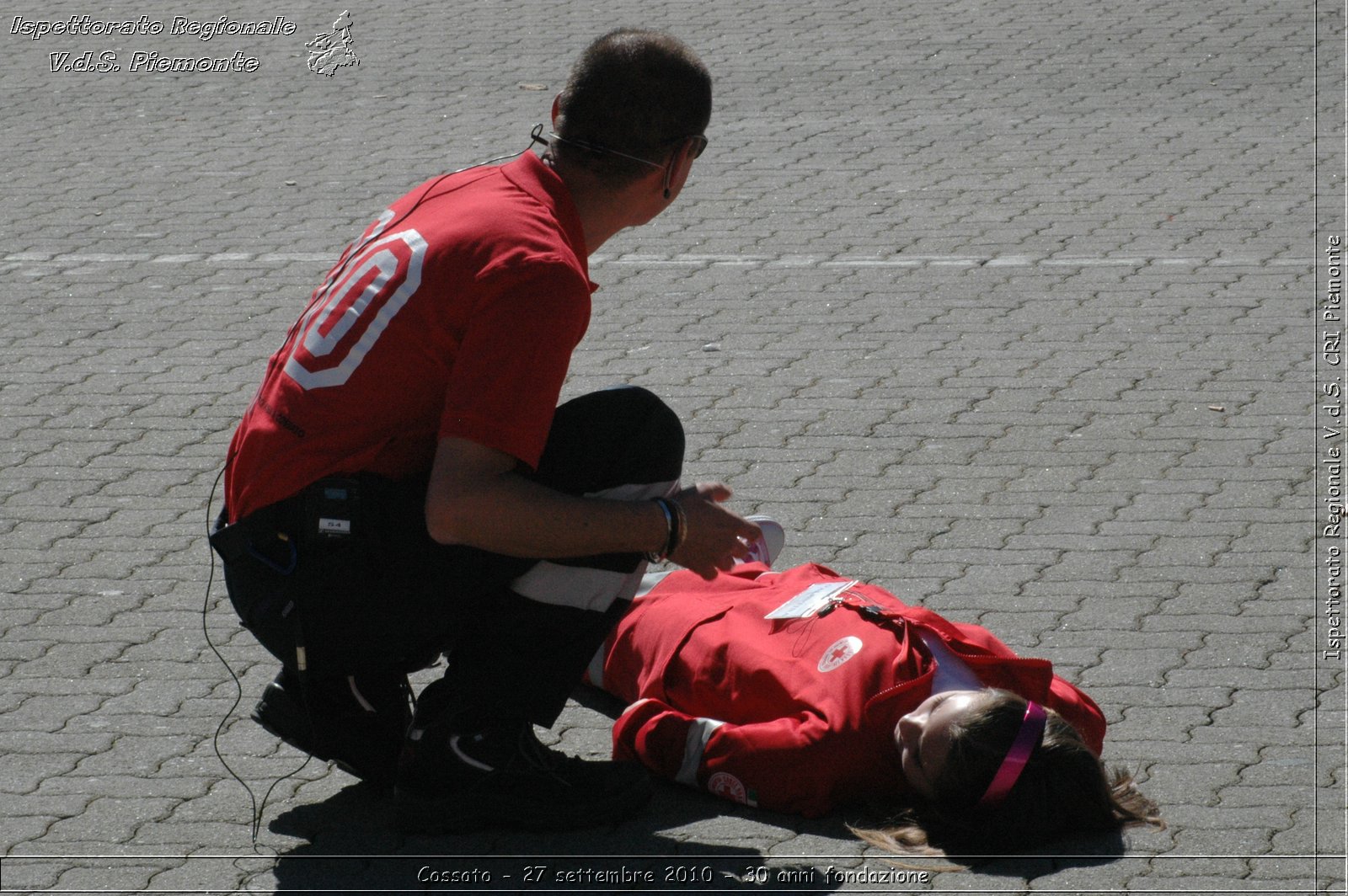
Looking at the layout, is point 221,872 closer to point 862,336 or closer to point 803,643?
point 803,643

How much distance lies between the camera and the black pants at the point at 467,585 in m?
2.87

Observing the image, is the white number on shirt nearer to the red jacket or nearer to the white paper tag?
the red jacket

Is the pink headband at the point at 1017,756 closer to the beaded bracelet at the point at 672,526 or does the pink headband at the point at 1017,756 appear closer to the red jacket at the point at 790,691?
the red jacket at the point at 790,691

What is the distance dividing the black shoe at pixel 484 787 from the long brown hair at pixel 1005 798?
0.56m

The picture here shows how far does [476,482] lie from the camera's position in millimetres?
2621

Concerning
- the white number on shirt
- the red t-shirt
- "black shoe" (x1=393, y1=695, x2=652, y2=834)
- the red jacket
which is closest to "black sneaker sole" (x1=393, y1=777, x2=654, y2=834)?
"black shoe" (x1=393, y1=695, x2=652, y2=834)

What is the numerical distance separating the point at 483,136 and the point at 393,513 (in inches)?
257

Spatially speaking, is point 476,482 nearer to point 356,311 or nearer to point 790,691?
point 356,311

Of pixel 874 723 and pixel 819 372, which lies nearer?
pixel 874 723

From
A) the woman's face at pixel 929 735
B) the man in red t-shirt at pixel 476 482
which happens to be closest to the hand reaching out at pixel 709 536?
the man in red t-shirt at pixel 476 482

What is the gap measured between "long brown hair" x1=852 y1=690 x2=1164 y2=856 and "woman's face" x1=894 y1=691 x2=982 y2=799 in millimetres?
15

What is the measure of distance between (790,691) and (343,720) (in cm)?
88

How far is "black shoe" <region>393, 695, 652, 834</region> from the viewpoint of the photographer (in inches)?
119

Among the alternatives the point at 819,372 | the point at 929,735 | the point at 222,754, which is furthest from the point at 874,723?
the point at 819,372
